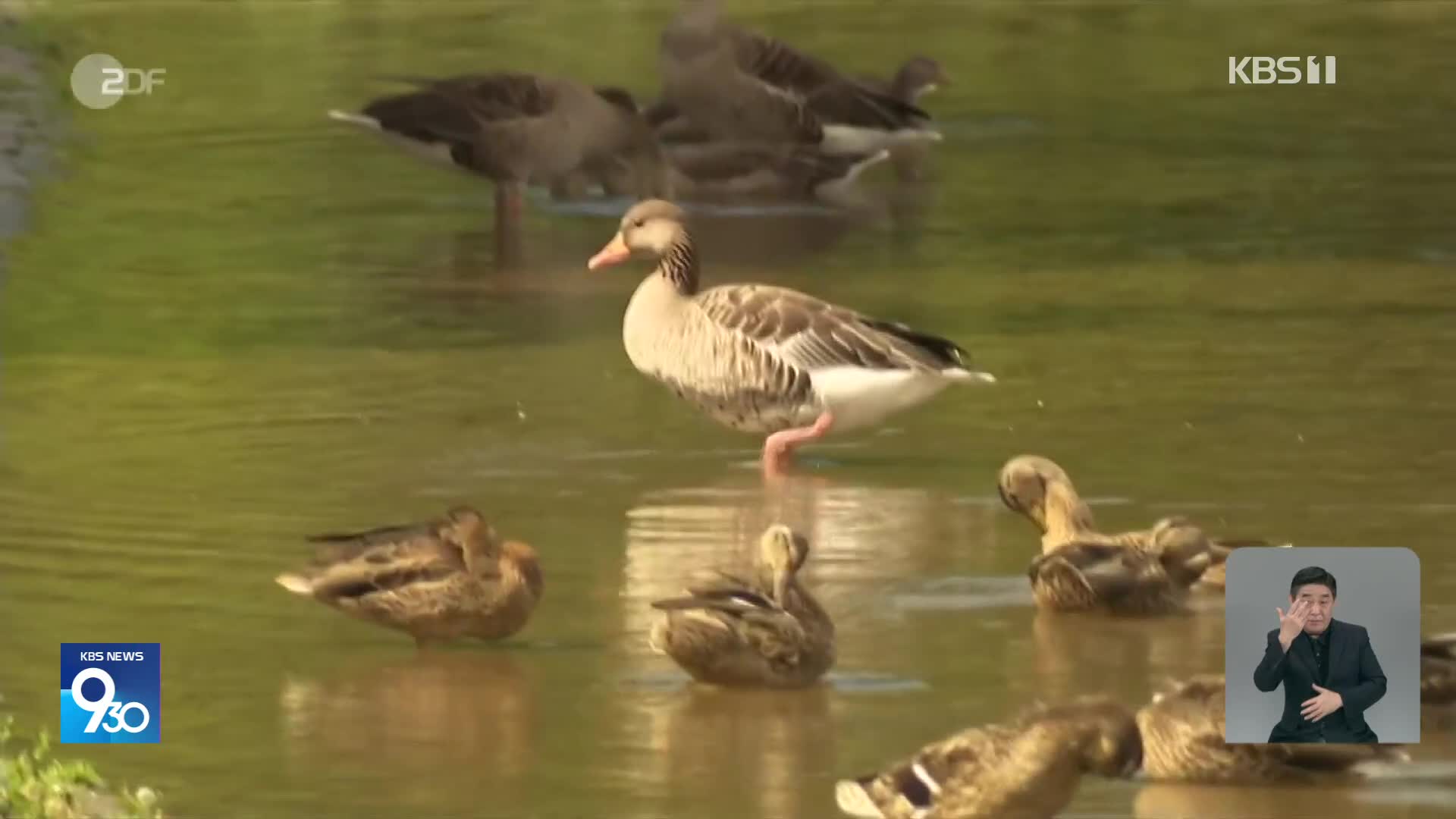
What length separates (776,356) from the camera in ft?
19.3

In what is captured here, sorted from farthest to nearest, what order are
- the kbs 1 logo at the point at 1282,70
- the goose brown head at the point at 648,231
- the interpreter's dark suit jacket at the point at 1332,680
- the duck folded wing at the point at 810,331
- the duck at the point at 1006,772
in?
the kbs 1 logo at the point at 1282,70, the goose brown head at the point at 648,231, the duck folded wing at the point at 810,331, the interpreter's dark suit jacket at the point at 1332,680, the duck at the point at 1006,772

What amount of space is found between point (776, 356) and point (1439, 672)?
147cm

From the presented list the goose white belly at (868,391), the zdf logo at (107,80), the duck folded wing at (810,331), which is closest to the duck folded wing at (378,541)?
the duck folded wing at (810,331)

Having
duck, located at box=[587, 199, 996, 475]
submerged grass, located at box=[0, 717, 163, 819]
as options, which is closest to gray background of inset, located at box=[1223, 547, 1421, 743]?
duck, located at box=[587, 199, 996, 475]

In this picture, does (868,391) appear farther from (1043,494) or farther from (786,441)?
(1043,494)

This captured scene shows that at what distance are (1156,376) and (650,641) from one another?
4.09ft

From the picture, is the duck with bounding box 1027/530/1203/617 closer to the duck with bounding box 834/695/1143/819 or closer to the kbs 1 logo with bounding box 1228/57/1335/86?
the duck with bounding box 834/695/1143/819

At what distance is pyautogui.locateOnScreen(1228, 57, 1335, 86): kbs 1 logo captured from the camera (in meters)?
6.17

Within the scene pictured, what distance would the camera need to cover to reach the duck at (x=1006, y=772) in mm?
5328

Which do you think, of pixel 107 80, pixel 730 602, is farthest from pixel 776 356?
pixel 107 80

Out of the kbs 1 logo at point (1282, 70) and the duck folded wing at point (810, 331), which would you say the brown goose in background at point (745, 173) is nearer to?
the duck folded wing at point (810, 331)

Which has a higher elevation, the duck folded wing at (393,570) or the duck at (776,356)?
the duck at (776,356)

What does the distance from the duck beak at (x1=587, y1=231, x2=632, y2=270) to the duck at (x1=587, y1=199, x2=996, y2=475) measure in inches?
3.0

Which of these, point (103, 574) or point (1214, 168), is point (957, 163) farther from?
point (103, 574)
